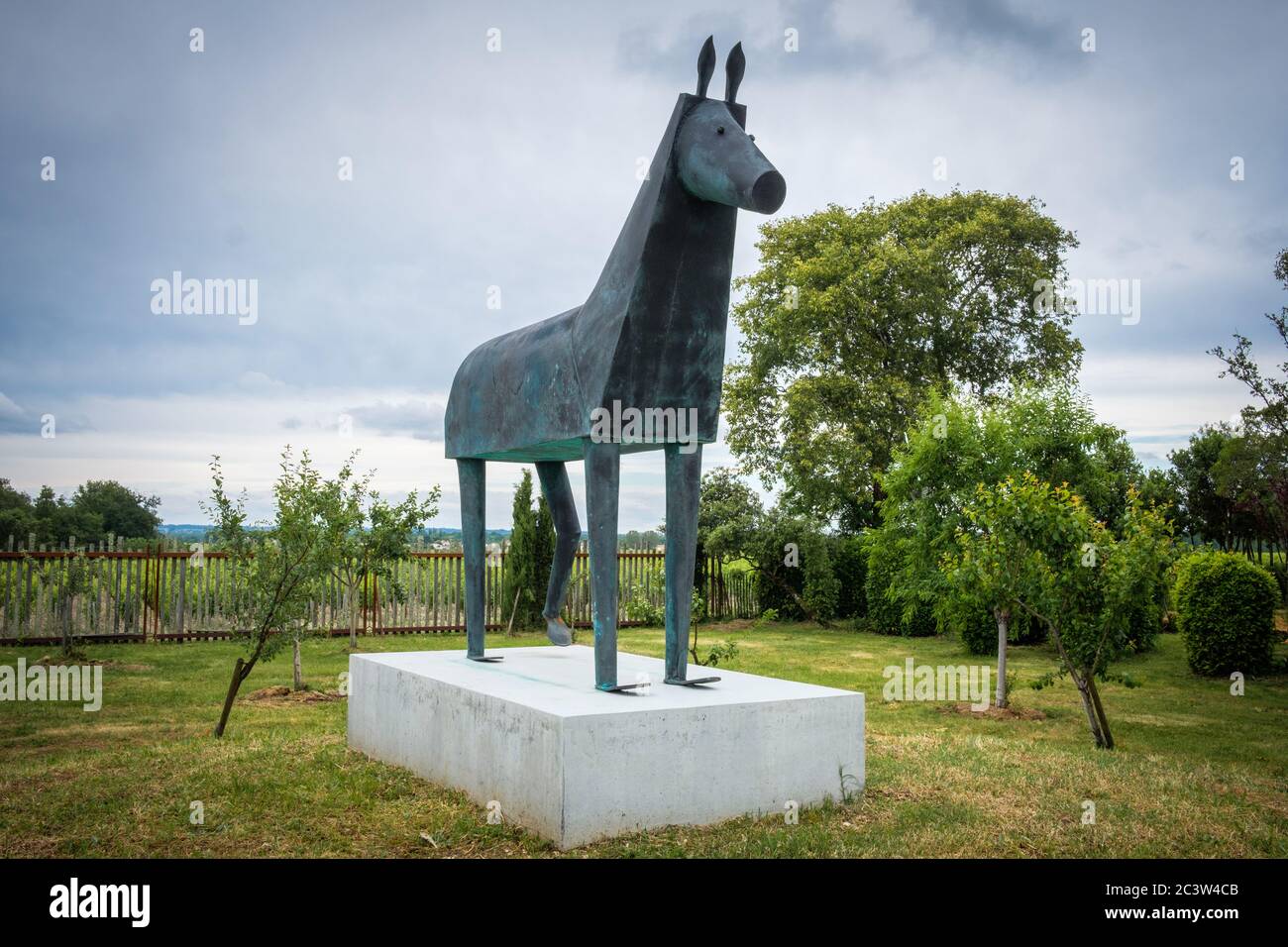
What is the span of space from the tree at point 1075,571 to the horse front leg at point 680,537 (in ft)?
14.1

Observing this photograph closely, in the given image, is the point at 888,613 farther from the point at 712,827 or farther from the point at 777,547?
the point at 712,827

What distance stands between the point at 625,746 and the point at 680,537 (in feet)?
4.75

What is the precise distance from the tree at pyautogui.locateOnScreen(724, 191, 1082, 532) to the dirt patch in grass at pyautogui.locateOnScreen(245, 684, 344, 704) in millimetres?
14303

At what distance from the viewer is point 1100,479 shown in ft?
52.3

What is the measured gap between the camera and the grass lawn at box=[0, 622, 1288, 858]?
507 cm

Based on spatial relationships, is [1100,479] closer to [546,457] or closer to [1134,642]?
[1134,642]

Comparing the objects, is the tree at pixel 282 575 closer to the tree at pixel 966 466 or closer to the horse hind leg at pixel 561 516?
the horse hind leg at pixel 561 516

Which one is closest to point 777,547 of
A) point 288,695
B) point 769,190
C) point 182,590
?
point 182,590

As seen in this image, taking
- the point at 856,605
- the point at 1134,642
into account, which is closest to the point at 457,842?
the point at 1134,642

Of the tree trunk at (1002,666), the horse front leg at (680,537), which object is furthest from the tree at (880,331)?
the horse front leg at (680,537)

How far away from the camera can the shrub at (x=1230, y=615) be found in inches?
530

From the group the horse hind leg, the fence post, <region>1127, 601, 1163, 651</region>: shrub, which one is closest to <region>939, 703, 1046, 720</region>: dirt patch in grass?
the horse hind leg

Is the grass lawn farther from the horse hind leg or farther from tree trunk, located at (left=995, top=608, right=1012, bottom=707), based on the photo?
the horse hind leg

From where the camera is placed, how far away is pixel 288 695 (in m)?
11.0
